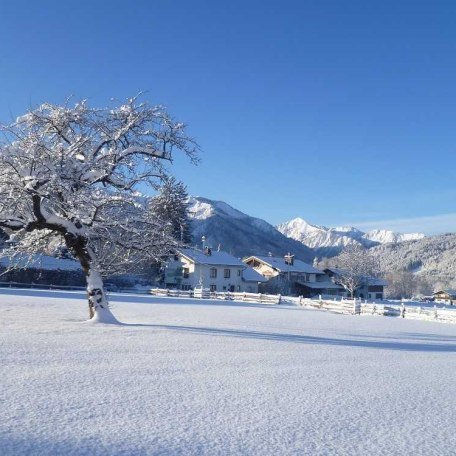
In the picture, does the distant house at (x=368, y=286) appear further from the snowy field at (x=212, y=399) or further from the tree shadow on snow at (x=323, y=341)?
the snowy field at (x=212, y=399)

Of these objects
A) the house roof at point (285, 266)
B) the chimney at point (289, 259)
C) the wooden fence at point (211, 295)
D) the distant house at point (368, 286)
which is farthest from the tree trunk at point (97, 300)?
the distant house at point (368, 286)

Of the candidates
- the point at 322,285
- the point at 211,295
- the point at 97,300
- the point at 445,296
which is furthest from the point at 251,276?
the point at 97,300

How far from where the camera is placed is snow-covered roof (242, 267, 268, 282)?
7638 centimetres

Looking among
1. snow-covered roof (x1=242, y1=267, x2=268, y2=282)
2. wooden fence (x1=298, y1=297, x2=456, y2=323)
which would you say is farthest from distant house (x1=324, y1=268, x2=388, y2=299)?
wooden fence (x1=298, y1=297, x2=456, y2=323)

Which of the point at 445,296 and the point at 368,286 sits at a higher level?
the point at 368,286

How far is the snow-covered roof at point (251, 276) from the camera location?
7638 cm

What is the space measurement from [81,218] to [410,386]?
36.5 feet

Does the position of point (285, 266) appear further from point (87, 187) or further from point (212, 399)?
point (212, 399)

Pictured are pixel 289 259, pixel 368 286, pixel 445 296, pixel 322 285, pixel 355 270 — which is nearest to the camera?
pixel 322 285

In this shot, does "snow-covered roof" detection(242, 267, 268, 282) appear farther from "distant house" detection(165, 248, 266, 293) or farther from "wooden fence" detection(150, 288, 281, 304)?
"wooden fence" detection(150, 288, 281, 304)

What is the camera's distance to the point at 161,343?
12133mm

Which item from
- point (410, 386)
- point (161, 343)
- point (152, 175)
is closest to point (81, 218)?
point (152, 175)

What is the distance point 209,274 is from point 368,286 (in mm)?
37369

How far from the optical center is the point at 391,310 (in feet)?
131
